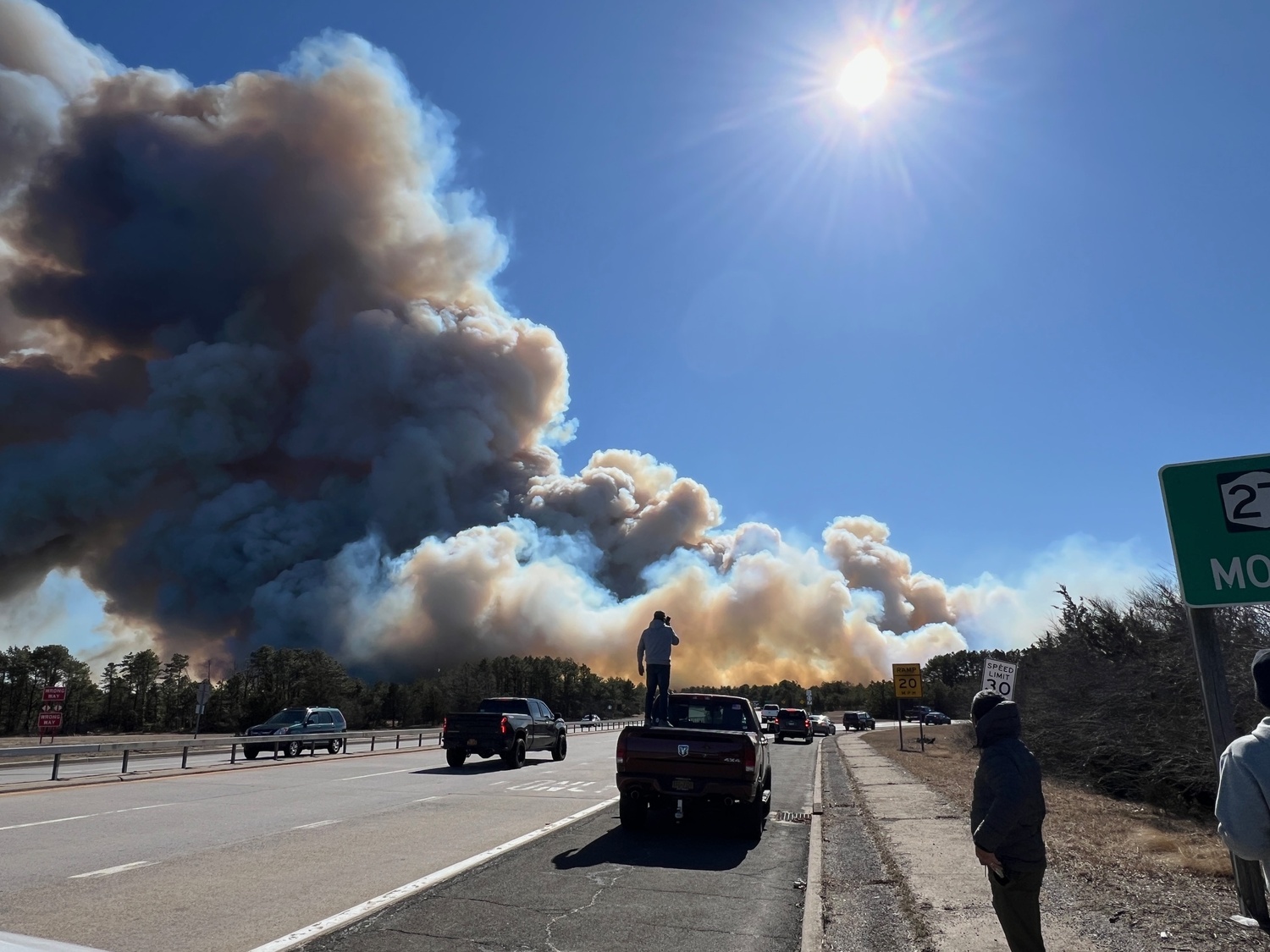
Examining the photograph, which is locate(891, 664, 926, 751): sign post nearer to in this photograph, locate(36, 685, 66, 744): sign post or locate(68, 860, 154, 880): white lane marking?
locate(68, 860, 154, 880): white lane marking

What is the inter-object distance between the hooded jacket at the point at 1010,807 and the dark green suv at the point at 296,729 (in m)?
Result: 26.1

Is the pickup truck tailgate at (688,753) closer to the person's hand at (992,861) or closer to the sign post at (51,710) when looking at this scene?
the person's hand at (992,861)

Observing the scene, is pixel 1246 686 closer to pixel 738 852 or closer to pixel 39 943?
pixel 738 852

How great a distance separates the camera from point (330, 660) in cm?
8300

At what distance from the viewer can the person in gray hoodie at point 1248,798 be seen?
279 cm

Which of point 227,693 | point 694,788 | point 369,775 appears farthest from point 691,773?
point 227,693

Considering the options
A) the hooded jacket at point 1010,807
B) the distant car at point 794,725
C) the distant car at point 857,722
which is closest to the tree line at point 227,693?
the distant car at point 857,722

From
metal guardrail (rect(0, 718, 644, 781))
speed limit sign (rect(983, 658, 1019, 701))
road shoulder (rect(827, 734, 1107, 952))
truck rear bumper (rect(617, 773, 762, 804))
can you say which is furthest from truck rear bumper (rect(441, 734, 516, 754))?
speed limit sign (rect(983, 658, 1019, 701))

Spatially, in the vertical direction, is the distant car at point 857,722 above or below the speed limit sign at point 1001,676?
below

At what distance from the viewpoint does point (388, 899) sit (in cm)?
637

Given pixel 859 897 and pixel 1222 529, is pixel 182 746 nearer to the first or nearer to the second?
pixel 859 897

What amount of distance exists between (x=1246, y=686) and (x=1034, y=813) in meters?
10.6

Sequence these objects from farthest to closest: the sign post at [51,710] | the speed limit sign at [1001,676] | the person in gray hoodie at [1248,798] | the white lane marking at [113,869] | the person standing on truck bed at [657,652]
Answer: the sign post at [51,710], the speed limit sign at [1001,676], the person standing on truck bed at [657,652], the white lane marking at [113,869], the person in gray hoodie at [1248,798]

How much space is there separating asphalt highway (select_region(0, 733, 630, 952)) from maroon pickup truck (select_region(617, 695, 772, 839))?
1.62 m
